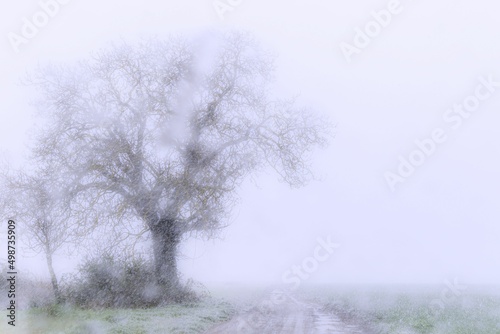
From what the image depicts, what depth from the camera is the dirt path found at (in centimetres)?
1808

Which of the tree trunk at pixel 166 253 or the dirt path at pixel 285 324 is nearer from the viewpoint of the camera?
the dirt path at pixel 285 324

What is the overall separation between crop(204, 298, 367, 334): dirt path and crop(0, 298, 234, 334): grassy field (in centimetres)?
80

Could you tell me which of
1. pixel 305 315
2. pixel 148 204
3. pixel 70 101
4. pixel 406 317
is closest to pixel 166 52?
pixel 70 101

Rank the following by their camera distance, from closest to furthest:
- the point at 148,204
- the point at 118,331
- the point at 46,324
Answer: the point at 118,331, the point at 46,324, the point at 148,204

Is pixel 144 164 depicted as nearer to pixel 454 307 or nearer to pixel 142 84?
pixel 142 84

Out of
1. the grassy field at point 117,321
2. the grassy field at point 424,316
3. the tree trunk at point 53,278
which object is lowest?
the grassy field at point 424,316

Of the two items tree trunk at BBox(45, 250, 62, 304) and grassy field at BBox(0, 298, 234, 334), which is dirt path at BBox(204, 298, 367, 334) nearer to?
grassy field at BBox(0, 298, 234, 334)

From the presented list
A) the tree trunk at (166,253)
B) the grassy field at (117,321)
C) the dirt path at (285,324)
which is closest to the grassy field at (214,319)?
the grassy field at (117,321)

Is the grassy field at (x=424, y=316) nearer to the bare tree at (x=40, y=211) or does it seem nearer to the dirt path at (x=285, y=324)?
the dirt path at (x=285, y=324)

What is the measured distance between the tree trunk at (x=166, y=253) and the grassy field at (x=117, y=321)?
9.28 ft

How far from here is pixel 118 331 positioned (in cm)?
1714

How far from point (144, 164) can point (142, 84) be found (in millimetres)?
3649

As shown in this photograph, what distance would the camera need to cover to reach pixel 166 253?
2820 centimetres

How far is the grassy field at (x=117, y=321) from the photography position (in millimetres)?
17406
